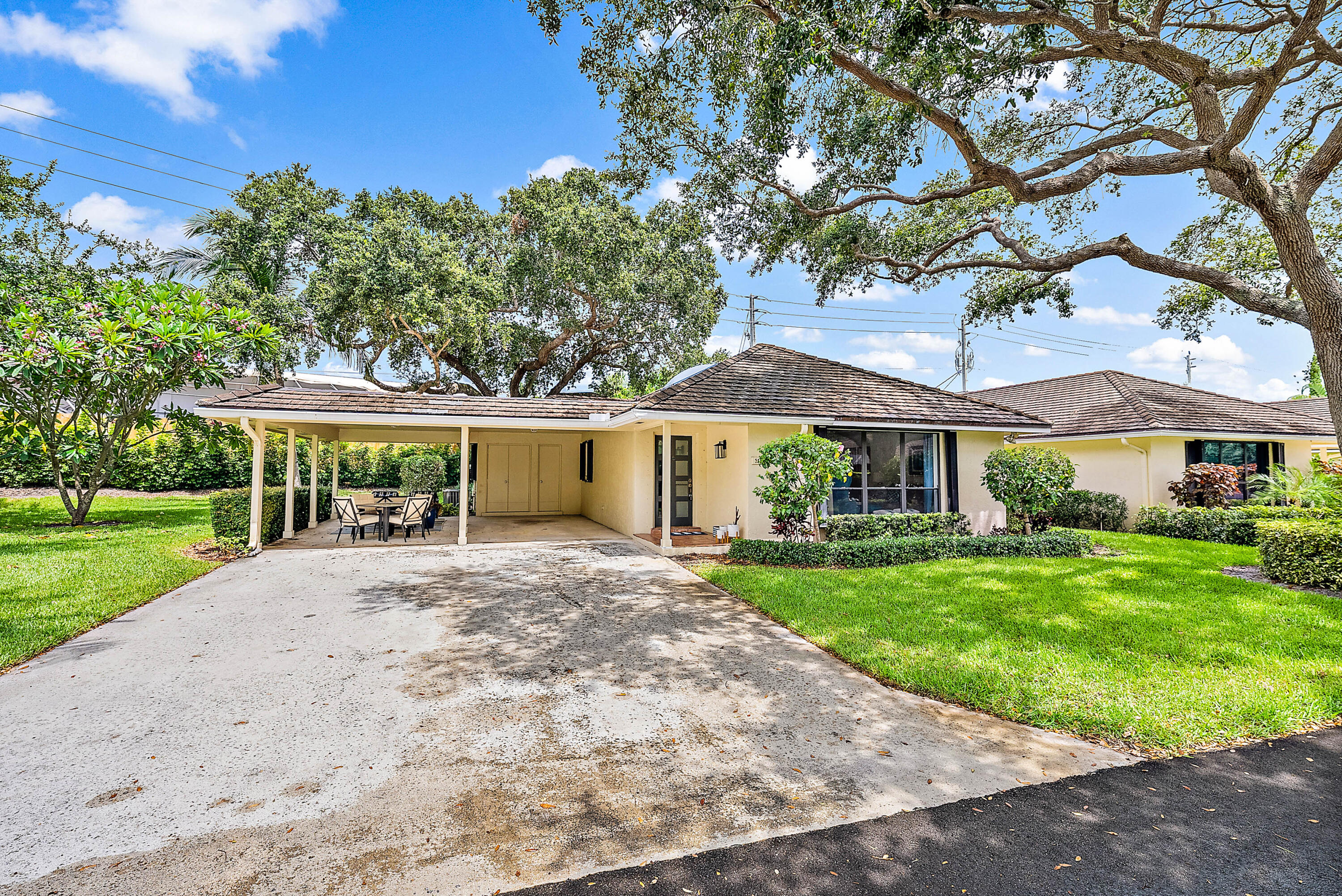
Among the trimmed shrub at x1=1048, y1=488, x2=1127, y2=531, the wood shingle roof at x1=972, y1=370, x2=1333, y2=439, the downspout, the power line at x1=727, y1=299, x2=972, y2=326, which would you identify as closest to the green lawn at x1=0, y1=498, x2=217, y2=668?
the trimmed shrub at x1=1048, y1=488, x2=1127, y2=531

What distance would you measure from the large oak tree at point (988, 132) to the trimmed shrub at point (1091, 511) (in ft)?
14.9

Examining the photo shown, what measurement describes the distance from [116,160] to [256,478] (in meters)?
15.4

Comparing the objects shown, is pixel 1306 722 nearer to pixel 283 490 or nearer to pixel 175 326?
pixel 175 326

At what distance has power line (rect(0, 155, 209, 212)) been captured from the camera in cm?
1658

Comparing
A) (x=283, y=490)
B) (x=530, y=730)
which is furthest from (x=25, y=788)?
(x=283, y=490)

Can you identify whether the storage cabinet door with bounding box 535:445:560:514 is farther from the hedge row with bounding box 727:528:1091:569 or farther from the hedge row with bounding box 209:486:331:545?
the hedge row with bounding box 727:528:1091:569

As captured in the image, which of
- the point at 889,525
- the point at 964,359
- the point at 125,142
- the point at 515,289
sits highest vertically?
the point at 125,142

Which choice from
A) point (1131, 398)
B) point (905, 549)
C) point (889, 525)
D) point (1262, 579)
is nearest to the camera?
point (1262, 579)

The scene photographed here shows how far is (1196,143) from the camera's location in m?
8.16

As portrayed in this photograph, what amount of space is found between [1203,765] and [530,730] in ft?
13.8

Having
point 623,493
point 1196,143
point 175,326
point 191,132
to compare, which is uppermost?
point 191,132

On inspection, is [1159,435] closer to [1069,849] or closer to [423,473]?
[1069,849]

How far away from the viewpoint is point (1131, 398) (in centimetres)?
1617

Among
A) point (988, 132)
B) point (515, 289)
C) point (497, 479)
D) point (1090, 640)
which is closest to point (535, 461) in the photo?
point (497, 479)
